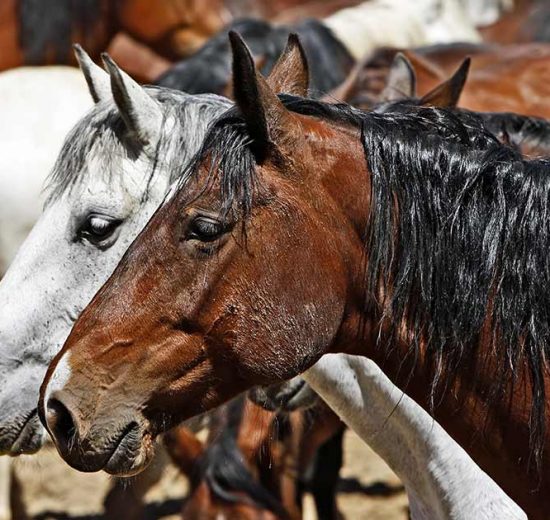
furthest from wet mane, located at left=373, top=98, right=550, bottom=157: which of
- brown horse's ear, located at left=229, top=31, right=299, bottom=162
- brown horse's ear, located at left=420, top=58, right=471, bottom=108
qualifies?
brown horse's ear, located at left=229, top=31, right=299, bottom=162

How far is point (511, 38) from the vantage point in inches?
259

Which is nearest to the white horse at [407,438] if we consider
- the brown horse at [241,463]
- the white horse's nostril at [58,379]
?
the brown horse at [241,463]

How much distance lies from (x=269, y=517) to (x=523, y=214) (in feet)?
3.82

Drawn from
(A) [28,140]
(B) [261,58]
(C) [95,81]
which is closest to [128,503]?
(A) [28,140]

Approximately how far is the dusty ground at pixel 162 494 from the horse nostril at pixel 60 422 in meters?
2.17

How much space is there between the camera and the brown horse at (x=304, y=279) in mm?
1446

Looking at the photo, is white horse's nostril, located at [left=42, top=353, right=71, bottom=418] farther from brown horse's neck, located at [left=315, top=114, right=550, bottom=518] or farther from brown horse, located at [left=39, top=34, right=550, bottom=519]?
brown horse's neck, located at [left=315, top=114, right=550, bottom=518]

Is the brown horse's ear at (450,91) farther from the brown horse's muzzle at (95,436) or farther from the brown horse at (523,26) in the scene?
the brown horse at (523,26)

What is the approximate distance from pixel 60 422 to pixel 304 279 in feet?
1.19

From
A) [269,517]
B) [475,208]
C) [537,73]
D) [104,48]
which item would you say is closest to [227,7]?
[104,48]

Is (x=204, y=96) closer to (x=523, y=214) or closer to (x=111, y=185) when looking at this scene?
(x=111, y=185)

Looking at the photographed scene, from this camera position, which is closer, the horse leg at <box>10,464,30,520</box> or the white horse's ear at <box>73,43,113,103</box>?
the white horse's ear at <box>73,43,113,103</box>

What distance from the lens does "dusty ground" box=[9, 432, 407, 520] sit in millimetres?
3805

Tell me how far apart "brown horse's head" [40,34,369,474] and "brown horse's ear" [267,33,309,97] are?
0.36 meters
